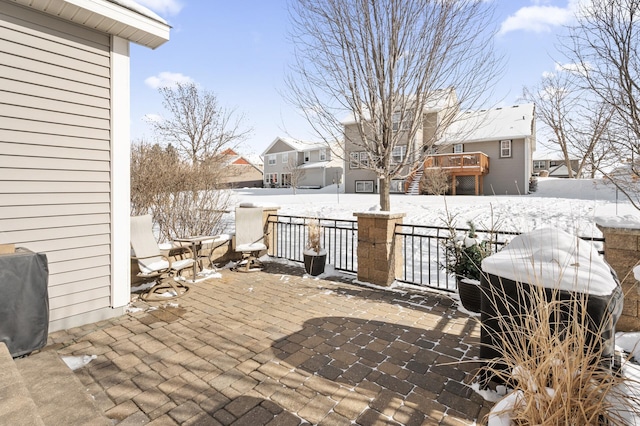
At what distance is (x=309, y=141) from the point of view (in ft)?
21.9

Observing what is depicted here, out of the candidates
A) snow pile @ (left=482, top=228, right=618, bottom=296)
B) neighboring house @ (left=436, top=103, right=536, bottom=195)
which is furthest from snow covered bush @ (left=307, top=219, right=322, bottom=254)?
neighboring house @ (left=436, top=103, right=536, bottom=195)

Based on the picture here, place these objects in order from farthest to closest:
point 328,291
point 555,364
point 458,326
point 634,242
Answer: point 328,291 → point 458,326 → point 634,242 → point 555,364

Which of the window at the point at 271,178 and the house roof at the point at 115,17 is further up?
the window at the point at 271,178

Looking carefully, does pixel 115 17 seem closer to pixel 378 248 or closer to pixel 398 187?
pixel 378 248

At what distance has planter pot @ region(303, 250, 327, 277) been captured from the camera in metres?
5.52

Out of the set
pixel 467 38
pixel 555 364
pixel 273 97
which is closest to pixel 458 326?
pixel 555 364

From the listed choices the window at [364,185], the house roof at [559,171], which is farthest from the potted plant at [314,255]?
the house roof at [559,171]

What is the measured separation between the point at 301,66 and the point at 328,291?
4.23 meters

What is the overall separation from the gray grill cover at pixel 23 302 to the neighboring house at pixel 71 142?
554 mm

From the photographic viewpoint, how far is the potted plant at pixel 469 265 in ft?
12.7

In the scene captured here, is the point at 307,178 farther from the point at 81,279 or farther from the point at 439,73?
the point at 81,279

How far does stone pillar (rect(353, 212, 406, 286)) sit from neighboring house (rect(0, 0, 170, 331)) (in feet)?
10.9

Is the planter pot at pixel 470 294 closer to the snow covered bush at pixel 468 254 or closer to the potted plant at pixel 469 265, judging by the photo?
the potted plant at pixel 469 265

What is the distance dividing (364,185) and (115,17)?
22493mm
